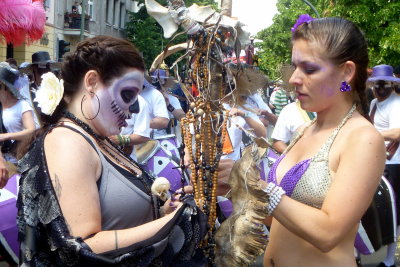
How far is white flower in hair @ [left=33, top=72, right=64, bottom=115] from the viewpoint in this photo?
2301mm

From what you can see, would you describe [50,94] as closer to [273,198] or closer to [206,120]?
[206,120]

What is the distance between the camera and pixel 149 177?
2523mm

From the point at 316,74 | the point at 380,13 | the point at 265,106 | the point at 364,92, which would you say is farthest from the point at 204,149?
the point at 380,13

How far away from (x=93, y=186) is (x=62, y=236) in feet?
0.64

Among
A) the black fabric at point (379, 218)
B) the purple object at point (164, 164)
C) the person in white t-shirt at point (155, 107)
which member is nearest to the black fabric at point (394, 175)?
the black fabric at point (379, 218)

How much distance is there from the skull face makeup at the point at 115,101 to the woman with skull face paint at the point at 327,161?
639mm

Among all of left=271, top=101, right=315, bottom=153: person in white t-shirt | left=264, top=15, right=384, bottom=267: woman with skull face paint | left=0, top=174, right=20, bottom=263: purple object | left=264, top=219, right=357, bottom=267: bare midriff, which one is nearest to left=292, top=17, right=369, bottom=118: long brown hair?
left=264, top=15, right=384, bottom=267: woman with skull face paint

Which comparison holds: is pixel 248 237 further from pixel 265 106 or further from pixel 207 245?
pixel 265 106

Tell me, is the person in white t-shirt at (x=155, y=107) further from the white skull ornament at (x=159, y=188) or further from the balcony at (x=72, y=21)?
the balcony at (x=72, y=21)

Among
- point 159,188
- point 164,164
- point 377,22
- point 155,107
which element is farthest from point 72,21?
point 159,188

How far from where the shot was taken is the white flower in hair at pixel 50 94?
2301 millimetres

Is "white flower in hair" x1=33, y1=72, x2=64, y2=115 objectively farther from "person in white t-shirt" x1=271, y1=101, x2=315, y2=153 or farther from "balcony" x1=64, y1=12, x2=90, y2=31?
"balcony" x1=64, y1=12, x2=90, y2=31

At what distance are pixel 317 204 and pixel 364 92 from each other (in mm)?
541

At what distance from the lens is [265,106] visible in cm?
629
